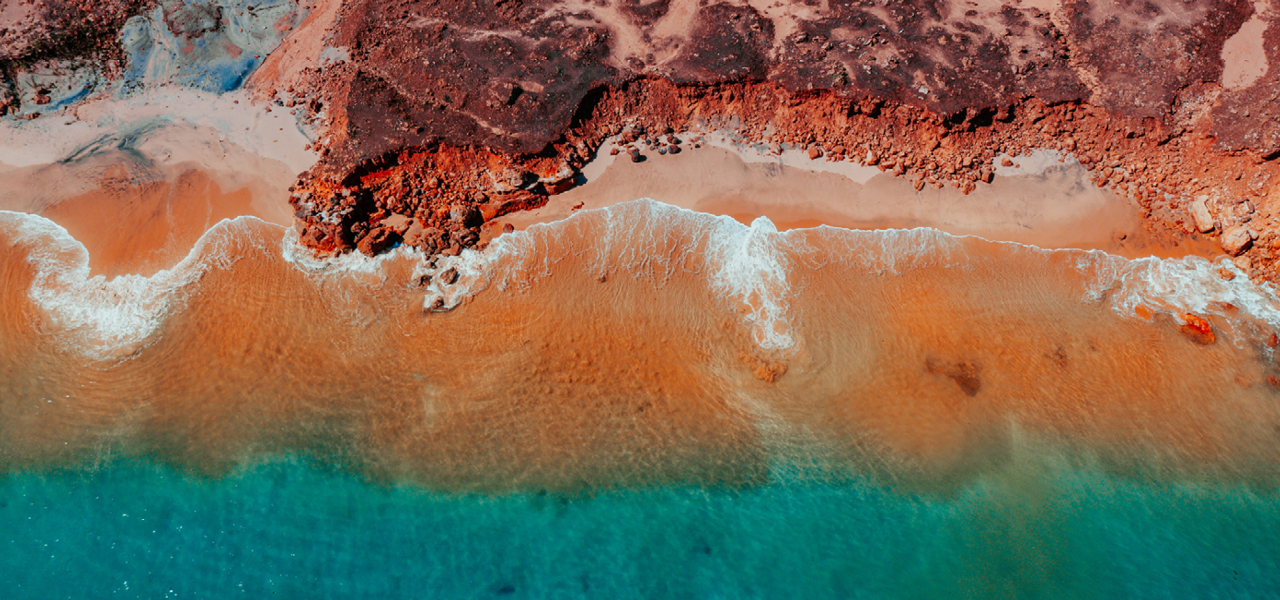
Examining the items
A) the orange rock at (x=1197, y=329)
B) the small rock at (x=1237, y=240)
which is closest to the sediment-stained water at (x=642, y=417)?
the orange rock at (x=1197, y=329)

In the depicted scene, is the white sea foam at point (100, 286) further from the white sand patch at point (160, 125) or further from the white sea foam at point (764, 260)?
the white sea foam at point (764, 260)

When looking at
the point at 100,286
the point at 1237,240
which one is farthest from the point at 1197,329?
the point at 100,286

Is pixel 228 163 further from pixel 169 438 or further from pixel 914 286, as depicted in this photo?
pixel 914 286

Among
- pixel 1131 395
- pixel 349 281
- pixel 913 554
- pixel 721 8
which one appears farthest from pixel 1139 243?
pixel 349 281

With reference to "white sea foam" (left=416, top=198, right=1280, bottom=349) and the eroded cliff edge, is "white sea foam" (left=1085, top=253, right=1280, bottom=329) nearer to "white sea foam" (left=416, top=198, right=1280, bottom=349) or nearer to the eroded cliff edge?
"white sea foam" (left=416, top=198, right=1280, bottom=349)

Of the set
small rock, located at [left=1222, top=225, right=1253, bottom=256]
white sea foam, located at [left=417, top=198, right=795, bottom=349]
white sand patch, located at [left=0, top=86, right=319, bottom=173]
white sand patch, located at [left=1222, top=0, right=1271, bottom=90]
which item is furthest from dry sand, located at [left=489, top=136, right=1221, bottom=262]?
white sand patch, located at [left=0, top=86, right=319, bottom=173]

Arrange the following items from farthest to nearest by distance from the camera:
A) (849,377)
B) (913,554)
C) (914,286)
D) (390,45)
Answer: (390,45), (914,286), (849,377), (913,554)
